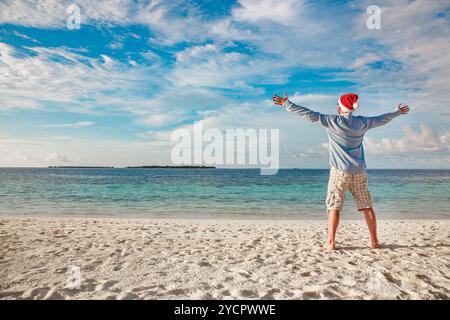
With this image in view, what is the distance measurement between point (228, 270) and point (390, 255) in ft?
8.77

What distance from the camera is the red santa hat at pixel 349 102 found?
455 cm

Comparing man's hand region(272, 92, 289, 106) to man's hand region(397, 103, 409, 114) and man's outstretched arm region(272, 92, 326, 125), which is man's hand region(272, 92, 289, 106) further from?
man's hand region(397, 103, 409, 114)

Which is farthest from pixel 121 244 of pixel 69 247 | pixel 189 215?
pixel 189 215

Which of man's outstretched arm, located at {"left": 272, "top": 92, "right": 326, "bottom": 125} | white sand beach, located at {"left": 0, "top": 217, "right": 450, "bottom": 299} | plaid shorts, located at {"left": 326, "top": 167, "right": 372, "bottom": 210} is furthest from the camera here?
plaid shorts, located at {"left": 326, "top": 167, "right": 372, "bottom": 210}

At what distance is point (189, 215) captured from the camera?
12016mm

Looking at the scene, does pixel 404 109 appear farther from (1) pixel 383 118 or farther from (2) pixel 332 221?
(2) pixel 332 221

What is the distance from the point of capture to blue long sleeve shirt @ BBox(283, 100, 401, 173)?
4547 millimetres

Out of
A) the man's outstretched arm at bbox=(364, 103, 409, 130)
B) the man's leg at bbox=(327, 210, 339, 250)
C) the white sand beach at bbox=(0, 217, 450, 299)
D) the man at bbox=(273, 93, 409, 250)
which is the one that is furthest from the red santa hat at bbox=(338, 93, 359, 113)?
the white sand beach at bbox=(0, 217, 450, 299)

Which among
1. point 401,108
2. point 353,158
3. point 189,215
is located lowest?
point 189,215

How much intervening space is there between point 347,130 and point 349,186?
0.92 meters

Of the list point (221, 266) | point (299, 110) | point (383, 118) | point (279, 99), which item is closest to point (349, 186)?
point (383, 118)

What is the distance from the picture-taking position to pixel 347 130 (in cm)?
455

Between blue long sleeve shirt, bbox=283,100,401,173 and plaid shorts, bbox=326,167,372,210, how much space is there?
111mm
